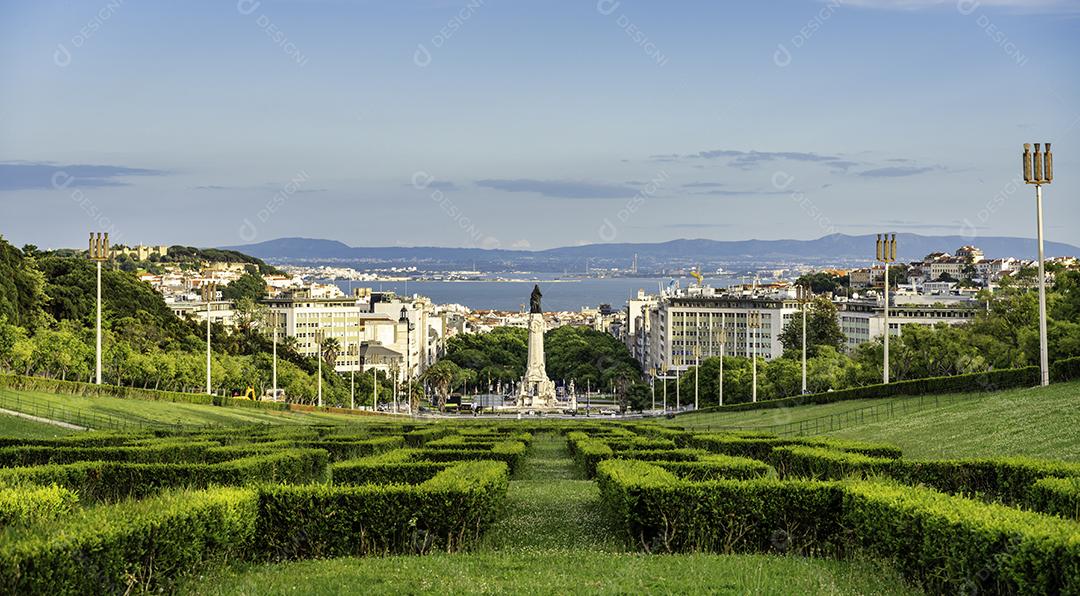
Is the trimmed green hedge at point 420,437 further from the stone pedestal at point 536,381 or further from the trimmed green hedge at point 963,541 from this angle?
the stone pedestal at point 536,381

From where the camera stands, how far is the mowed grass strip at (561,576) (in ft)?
41.7

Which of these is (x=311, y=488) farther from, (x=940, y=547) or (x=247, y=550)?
(x=940, y=547)

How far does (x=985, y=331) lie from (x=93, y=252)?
5179 cm

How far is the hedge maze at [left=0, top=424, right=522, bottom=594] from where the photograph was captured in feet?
37.6

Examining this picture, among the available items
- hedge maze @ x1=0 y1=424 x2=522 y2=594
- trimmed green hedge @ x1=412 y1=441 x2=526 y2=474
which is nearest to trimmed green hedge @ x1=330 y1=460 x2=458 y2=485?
hedge maze @ x1=0 y1=424 x2=522 y2=594

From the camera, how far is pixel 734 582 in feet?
42.9

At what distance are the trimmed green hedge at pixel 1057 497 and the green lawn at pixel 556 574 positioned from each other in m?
2.43

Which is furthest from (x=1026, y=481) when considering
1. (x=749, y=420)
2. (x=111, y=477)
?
(x=749, y=420)

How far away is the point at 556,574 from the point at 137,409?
137 feet

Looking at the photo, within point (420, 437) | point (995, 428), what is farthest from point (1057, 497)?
point (420, 437)

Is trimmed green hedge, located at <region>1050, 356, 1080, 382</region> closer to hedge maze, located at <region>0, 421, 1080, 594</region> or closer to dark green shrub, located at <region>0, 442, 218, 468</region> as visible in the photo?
hedge maze, located at <region>0, 421, 1080, 594</region>

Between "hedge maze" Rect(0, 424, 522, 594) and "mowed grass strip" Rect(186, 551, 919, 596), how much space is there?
70 centimetres

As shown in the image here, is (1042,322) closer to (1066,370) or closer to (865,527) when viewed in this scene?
(1066,370)

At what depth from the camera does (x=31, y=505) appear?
1397cm
